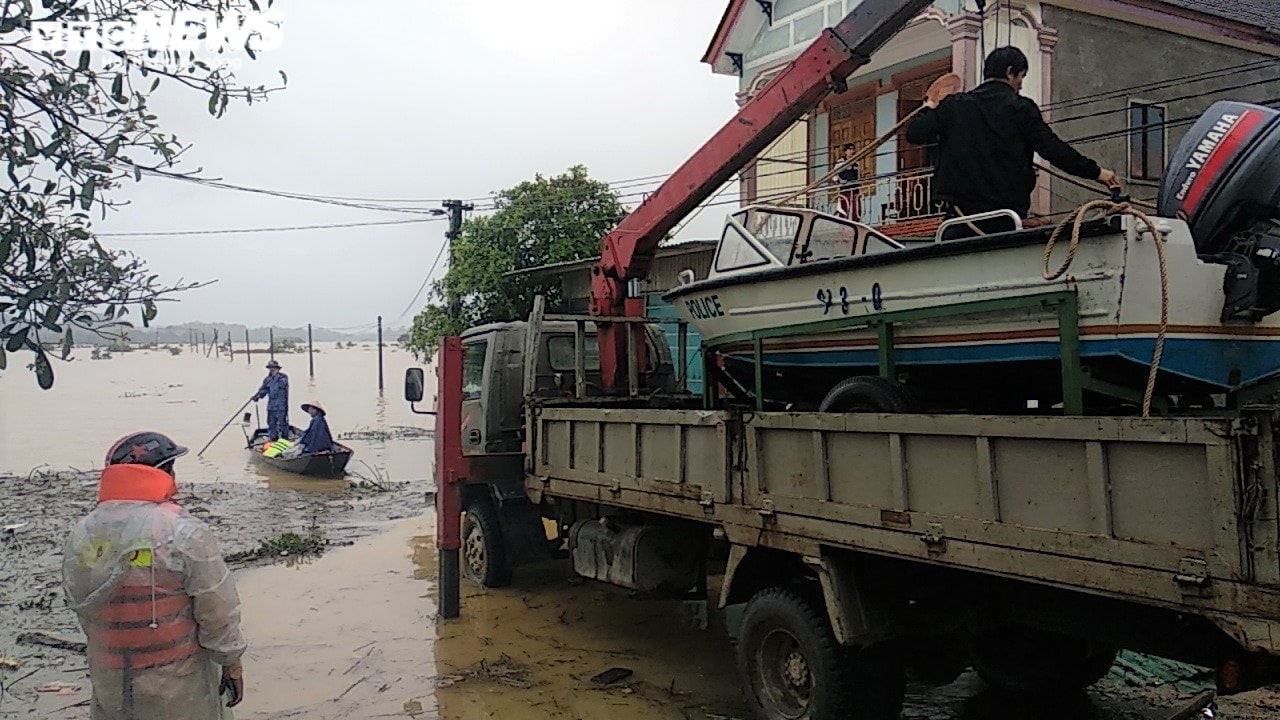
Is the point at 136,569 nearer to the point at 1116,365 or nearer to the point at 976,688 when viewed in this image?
the point at 1116,365

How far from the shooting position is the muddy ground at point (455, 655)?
539 cm

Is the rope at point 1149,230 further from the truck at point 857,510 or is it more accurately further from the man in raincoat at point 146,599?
the man in raincoat at point 146,599

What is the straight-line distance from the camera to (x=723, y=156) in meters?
6.84

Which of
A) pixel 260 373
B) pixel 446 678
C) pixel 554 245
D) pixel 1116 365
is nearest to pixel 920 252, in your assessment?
pixel 1116 365

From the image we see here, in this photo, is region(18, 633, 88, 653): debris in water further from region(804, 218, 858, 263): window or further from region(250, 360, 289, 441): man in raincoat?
region(250, 360, 289, 441): man in raincoat

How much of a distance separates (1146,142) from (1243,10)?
396cm

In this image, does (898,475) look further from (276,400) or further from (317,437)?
(276,400)

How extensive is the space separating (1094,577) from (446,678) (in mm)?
4175

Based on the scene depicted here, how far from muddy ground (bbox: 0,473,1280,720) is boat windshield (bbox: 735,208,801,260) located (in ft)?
8.52

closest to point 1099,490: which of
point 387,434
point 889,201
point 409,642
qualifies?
point 409,642

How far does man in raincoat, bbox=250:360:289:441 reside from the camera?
705 inches

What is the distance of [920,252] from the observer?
4629 millimetres

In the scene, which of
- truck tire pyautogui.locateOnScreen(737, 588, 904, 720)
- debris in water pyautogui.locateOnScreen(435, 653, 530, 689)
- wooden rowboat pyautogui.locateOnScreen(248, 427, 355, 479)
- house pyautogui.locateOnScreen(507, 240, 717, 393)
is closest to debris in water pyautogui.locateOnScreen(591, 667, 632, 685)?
debris in water pyautogui.locateOnScreen(435, 653, 530, 689)

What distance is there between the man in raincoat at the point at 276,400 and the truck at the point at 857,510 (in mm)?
11140
